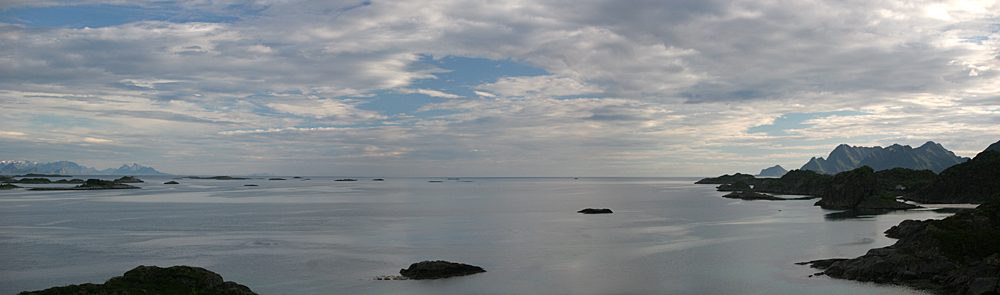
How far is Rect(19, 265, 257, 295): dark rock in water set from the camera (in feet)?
65.3

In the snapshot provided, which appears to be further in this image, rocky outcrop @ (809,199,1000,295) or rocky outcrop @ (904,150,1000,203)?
rocky outcrop @ (904,150,1000,203)

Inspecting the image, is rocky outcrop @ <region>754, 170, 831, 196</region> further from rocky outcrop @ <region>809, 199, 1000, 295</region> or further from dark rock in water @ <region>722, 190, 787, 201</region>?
rocky outcrop @ <region>809, 199, 1000, 295</region>

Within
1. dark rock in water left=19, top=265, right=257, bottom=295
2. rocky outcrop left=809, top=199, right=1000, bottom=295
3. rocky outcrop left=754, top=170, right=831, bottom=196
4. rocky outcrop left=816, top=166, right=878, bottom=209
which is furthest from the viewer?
rocky outcrop left=754, top=170, right=831, bottom=196

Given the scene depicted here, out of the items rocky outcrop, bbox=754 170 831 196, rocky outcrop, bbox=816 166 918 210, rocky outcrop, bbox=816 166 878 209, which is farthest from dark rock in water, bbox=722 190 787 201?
rocky outcrop, bbox=816 166 918 210

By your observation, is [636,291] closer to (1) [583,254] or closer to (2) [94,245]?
(1) [583,254]

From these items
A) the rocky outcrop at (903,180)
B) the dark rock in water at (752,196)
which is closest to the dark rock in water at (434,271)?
the dark rock in water at (752,196)

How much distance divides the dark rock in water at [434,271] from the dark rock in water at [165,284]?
888 centimetres

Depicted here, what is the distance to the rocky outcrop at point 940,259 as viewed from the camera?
24594 mm

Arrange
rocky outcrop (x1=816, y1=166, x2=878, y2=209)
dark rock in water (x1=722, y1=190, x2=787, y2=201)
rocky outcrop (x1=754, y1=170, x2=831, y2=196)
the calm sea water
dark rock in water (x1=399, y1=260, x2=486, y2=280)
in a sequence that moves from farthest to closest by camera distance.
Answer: rocky outcrop (x1=754, y1=170, x2=831, y2=196) → dark rock in water (x1=722, y1=190, x2=787, y2=201) → rocky outcrop (x1=816, y1=166, x2=878, y2=209) → dark rock in water (x1=399, y1=260, x2=486, y2=280) → the calm sea water

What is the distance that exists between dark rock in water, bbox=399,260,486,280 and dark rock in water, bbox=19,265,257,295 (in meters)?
8.88

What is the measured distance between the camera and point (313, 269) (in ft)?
105

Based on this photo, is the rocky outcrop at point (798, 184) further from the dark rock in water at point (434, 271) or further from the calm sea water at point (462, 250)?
the dark rock in water at point (434, 271)

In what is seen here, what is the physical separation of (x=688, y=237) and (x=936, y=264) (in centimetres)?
2171

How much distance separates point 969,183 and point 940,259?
82219 millimetres
